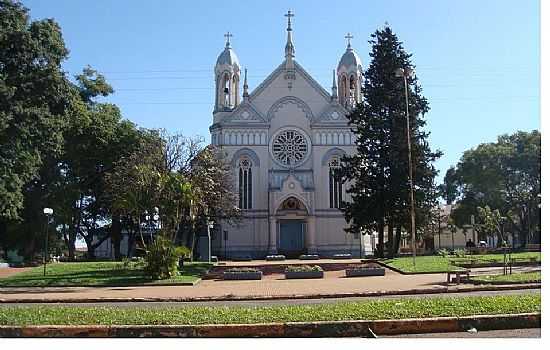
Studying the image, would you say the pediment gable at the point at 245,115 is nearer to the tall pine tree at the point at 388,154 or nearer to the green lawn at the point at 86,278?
the tall pine tree at the point at 388,154

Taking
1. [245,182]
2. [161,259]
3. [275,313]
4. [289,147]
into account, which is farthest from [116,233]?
[275,313]

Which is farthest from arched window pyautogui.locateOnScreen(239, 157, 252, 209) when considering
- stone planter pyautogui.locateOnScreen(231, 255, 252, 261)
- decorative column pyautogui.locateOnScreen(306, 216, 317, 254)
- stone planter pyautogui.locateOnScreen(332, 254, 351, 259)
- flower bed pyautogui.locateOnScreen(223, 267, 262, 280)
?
flower bed pyautogui.locateOnScreen(223, 267, 262, 280)

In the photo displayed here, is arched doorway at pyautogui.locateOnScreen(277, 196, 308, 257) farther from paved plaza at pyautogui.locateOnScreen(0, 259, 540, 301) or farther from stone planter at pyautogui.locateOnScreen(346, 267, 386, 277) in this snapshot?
paved plaza at pyautogui.locateOnScreen(0, 259, 540, 301)

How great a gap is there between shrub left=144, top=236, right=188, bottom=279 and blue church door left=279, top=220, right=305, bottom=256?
88.2 ft

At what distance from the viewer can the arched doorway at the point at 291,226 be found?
170 ft

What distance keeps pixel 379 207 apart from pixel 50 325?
3062 centimetres

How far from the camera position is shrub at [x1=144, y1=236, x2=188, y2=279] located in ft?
81.5

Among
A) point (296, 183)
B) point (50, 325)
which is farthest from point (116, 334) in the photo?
point (296, 183)

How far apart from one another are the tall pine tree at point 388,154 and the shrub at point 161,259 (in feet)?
58.1

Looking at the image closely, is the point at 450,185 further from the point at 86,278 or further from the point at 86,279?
the point at 86,279

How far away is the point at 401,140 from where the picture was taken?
3966 cm

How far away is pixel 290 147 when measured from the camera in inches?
2120

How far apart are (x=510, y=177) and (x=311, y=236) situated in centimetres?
1651
